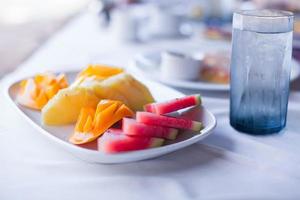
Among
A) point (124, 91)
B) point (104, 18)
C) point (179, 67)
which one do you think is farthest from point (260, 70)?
point (104, 18)

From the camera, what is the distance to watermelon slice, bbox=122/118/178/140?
616 millimetres

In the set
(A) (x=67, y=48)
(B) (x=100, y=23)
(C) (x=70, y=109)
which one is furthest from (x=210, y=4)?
(C) (x=70, y=109)

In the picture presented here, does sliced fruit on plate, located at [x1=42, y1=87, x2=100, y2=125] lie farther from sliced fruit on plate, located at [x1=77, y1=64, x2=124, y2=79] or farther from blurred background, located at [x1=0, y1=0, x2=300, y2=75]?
blurred background, located at [x1=0, y1=0, x2=300, y2=75]

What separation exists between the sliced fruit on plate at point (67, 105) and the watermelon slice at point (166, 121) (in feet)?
0.37

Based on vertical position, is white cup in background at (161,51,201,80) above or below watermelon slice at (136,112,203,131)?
below

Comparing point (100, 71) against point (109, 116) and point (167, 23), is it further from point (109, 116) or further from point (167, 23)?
point (167, 23)

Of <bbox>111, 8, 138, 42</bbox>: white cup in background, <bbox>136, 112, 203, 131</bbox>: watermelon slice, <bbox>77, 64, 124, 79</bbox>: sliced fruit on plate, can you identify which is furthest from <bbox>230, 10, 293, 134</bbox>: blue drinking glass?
<bbox>111, 8, 138, 42</bbox>: white cup in background

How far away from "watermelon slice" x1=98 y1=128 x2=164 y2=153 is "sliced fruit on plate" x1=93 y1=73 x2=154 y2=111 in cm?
12

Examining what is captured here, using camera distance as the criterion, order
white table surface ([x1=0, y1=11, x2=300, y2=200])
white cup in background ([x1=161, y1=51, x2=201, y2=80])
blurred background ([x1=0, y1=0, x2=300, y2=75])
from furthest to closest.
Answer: blurred background ([x1=0, y1=0, x2=300, y2=75]) < white cup in background ([x1=161, y1=51, x2=201, y2=80]) < white table surface ([x1=0, y1=11, x2=300, y2=200])

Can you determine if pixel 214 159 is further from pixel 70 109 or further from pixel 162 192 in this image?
pixel 70 109

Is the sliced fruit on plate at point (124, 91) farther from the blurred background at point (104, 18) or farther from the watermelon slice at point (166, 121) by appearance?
the blurred background at point (104, 18)

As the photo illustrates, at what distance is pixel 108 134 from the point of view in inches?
24.9

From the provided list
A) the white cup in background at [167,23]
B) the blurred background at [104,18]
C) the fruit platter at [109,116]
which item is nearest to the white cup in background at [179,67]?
the fruit platter at [109,116]

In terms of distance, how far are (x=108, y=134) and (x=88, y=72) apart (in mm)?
228
